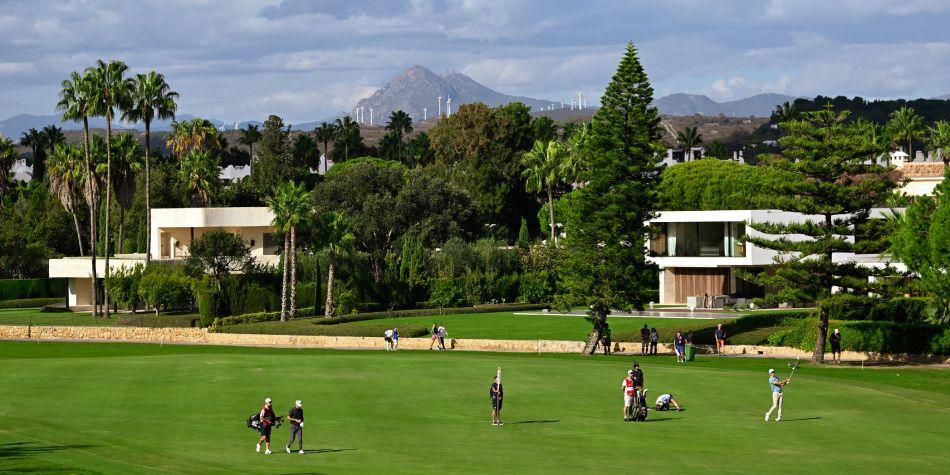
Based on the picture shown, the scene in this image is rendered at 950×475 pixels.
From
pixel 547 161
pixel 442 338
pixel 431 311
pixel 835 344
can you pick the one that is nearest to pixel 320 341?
pixel 442 338

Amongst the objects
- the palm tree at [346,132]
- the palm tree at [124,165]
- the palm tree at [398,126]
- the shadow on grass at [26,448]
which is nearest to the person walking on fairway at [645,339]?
the shadow on grass at [26,448]

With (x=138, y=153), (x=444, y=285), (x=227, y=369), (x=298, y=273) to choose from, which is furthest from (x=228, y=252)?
(x=227, y=369)

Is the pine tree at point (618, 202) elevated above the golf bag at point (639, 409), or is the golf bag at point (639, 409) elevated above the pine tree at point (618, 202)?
the pine tree at point (618, 202)

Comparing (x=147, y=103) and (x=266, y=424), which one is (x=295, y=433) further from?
(x=147, y=103)

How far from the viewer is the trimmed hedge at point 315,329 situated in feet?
236

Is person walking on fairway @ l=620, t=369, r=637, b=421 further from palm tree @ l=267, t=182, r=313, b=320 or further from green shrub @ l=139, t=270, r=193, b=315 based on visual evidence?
green shrub @ l=139, t=270, r=193, b=315

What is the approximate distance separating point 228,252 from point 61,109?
1980 cm

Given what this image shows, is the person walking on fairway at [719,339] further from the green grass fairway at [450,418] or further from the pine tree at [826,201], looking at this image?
the green grass fairway at [450,418]

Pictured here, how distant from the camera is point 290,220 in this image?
83438 mm

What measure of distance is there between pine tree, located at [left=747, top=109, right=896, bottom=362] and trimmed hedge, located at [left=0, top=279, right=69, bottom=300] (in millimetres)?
77291

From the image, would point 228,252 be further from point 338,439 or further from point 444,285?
point 338,439

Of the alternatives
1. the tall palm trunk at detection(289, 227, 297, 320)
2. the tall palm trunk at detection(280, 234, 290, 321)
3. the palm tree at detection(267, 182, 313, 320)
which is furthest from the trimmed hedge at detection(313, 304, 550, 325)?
the palm tree at detection(267, 182, 313, 320)

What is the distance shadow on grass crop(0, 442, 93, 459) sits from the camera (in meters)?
29.5

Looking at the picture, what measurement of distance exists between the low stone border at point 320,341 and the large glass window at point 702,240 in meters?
23.0
